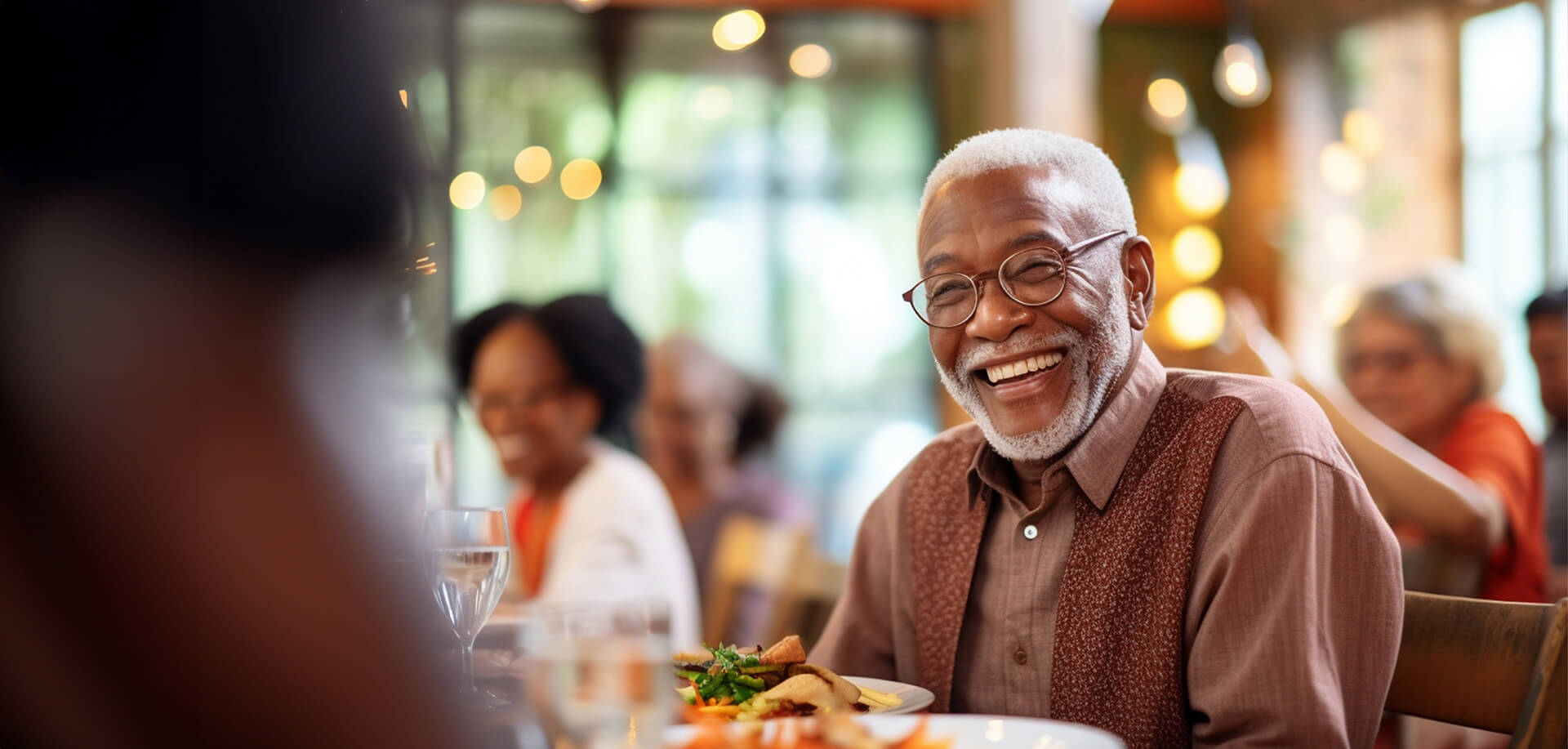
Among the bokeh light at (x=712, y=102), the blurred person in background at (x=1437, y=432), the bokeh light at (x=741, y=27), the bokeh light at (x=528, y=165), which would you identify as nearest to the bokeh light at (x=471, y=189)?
the bokeh light at (x=528, y=165)

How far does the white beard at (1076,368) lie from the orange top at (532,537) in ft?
5.92

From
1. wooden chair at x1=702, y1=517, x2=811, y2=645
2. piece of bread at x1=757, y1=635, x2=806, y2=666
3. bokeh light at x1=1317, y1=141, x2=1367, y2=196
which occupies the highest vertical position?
bokeh light at x1=1317, y1=141, x2=1367, y2=196

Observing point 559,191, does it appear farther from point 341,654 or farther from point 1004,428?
point 341,654

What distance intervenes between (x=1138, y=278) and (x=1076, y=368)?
0.14 m

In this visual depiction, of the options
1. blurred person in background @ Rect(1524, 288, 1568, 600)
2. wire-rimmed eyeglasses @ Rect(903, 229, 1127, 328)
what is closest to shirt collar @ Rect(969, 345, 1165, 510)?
wire-rimmed eyeglasses @ Rect(903, 229, 1127, 328)

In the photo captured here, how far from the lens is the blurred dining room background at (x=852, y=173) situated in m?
7.97

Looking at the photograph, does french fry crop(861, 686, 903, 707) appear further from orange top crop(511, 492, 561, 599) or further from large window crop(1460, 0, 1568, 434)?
large window crop(1460, 0, 1568, 434)

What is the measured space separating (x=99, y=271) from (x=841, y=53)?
8257 millimetres

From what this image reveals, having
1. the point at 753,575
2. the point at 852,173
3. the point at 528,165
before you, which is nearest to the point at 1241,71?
the point at 753,575

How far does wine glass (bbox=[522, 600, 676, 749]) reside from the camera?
0.77 meters

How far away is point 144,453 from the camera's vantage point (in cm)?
49

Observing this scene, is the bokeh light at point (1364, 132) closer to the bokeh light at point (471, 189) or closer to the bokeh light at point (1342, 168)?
the bokeh light at point (1342, 168)

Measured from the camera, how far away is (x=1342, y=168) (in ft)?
28.0

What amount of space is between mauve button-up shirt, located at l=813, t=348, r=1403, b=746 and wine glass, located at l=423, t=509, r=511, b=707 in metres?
0.51
